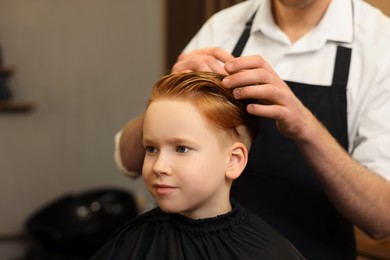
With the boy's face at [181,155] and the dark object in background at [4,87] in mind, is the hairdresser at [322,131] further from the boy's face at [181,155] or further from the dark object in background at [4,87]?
the dark object in background at [4,87]

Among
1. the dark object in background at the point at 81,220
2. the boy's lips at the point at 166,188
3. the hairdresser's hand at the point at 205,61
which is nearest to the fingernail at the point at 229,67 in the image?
the hairdresser's hand at the point at 205,61

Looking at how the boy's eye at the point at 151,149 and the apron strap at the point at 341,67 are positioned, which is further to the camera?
the apron strap at the point at 341,67

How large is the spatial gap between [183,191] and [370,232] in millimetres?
556

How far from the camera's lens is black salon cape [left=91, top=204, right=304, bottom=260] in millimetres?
1049

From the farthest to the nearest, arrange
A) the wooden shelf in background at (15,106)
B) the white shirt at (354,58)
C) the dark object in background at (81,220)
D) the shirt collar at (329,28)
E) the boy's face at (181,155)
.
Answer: the wooden shelf in background at (15,106) < the dark object in background at (81,220) < the shirt collar at (329,28) < the white shirt at (354,58) < the boy's face at (181,155)

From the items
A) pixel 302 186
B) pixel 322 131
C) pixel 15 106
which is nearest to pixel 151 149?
pixel 322 131

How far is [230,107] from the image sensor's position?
1063mm

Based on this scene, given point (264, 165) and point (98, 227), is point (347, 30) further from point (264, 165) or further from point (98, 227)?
point (98, 227)

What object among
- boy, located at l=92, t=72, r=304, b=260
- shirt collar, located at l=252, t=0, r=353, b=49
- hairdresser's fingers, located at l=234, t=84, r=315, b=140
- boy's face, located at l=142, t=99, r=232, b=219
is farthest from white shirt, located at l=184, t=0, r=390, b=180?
boy's face, located at l=142, t=99, r=232, b=219

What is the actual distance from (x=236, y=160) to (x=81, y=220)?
102 inches

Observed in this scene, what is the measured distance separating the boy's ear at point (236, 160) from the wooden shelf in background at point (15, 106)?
2.76 meters

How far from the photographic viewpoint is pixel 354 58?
142 cm

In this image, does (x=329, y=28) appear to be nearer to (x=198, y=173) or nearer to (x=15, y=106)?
(x=198, y=173)

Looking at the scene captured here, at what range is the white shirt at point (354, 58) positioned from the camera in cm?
133
